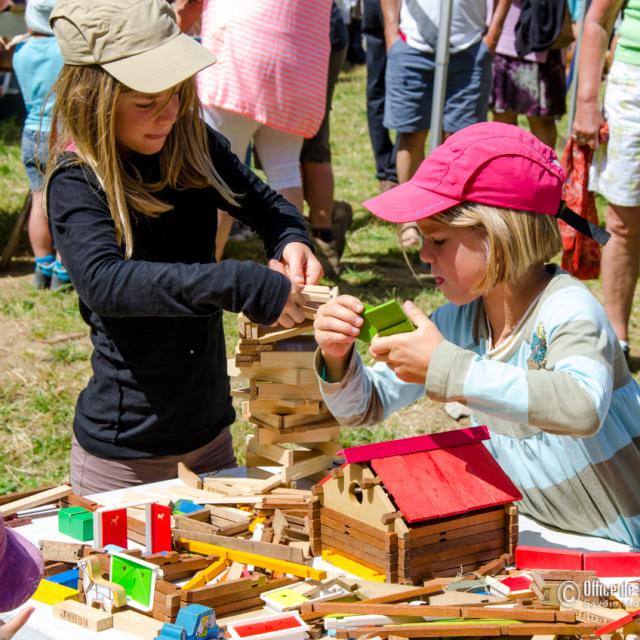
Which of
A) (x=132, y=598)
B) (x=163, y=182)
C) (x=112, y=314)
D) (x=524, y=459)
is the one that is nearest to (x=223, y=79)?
(x=163, y=182)

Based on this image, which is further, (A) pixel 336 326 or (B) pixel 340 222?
(B) pixel 340 222

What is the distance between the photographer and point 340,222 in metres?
6.57

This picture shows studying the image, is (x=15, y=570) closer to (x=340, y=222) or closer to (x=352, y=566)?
(x=352, y=566)

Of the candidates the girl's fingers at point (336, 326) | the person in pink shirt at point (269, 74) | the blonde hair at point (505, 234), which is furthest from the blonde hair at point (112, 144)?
the person in pink shirt at point (269, 74)

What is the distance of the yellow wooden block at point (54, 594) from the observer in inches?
75.2

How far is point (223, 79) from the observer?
15.5 ft

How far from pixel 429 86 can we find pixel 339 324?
13.5 ft

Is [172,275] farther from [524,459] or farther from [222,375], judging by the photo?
[524,459]

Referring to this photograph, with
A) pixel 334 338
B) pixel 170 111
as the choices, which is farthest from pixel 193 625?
pixel 170 111

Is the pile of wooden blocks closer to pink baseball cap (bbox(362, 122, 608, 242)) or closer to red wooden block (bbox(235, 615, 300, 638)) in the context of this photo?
pink baseball cap (bbox(362, 122, 608, 242))

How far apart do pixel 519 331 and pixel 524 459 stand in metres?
0.28

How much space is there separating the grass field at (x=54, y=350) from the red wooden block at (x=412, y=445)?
80.6 inches

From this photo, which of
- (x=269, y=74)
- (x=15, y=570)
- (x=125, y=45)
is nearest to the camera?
(x=15, y=570)

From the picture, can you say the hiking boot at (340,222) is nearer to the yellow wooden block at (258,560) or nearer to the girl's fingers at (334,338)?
the girl's fingers at (334,338)
